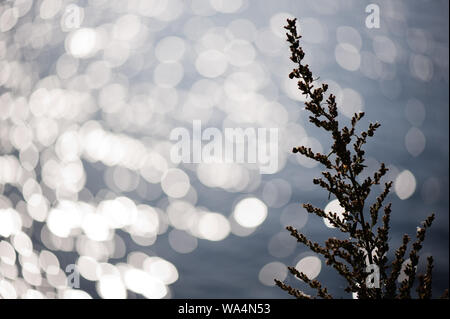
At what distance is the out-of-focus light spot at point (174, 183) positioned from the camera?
3494cm

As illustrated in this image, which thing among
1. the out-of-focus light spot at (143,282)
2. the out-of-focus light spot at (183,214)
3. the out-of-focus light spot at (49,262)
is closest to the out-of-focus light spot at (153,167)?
the out-of-focus light spot at (183,214)

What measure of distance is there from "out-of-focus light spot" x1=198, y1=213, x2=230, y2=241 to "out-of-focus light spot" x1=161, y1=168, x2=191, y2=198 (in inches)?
149

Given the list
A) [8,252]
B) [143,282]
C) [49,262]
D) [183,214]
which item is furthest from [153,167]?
[8,252]

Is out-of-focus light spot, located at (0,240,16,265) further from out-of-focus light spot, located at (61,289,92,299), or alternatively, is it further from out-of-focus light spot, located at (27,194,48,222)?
out-of-focus light spot, located at (61,289,92,299)

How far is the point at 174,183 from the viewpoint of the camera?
116 ft

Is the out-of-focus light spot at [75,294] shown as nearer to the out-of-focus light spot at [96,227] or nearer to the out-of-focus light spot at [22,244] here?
the out-of-focus light spot at [96,227]

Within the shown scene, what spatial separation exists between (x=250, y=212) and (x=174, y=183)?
9161 millimetres

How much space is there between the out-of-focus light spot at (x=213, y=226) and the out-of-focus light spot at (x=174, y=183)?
377cm

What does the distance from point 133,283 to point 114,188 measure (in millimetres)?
12689

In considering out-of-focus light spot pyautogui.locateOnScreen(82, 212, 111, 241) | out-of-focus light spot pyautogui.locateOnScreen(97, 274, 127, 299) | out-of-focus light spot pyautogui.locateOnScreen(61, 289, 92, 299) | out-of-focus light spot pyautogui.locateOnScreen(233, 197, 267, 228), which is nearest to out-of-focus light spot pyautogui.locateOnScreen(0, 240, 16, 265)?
out-of-focus light spot pyautogui.locateOnScreen(61, 289, 92, 299)

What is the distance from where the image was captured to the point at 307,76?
432 cm

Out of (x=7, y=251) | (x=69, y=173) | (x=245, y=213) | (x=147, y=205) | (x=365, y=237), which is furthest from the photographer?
(x=7, y=251)

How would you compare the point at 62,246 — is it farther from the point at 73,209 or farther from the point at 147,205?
the point at 147,205

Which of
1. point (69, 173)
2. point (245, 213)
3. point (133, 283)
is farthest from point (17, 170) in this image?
point (245, 213)
